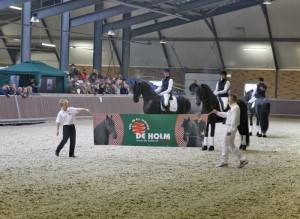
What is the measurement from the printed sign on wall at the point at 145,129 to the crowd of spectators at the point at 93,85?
17.4 meters

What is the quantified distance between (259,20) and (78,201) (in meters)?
38.1

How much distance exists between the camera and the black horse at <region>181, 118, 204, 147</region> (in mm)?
16031

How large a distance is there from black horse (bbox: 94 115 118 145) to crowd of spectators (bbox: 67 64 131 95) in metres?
17.3

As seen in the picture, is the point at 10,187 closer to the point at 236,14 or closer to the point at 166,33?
the point at 236,14

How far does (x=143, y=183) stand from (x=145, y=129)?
487 centimetres

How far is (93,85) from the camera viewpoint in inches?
1356

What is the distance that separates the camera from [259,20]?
149 ft

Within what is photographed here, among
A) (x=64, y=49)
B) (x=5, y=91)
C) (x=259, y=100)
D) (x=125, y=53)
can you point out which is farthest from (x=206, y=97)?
(x=125, y=53)

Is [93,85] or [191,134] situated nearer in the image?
[191,134]

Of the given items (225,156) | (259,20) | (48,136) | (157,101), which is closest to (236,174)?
(225,156)

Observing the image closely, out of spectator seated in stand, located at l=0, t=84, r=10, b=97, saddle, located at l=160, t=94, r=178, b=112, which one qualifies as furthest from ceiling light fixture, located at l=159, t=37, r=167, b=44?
saddle, located at l=160, t=94, r=178, b=112

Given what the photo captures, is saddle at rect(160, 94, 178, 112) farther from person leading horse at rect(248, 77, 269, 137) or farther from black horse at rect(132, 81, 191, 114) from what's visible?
person leading horse at rect(248, 77, 269, 137)

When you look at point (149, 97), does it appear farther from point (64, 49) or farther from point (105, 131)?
point (64, 49)

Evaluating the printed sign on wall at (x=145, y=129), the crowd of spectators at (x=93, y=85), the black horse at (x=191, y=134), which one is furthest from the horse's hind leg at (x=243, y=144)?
the crowd of spectators at (x=93, y=85)
